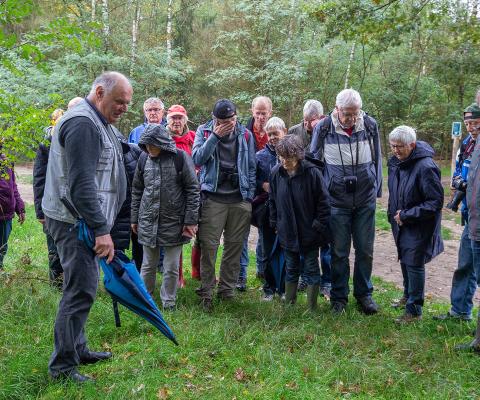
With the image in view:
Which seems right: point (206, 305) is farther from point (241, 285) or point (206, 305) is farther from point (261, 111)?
point (261, 111)

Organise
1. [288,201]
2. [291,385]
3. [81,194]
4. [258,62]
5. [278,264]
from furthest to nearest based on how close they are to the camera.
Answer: [258,62]
[278,264]
[288,201]
[291,385]
[81,194]

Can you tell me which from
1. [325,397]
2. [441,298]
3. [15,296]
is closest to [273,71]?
[441,298]

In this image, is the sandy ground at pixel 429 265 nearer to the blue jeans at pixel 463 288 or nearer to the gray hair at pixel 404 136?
the blue jeans at pixel 463 288

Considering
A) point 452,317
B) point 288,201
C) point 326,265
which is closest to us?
point 288,201

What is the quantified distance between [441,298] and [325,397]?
3.97 meters

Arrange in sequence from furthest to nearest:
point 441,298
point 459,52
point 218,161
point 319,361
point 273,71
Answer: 1. point 273,71
2. point 459,52
3. point 441,298
4. point 218,161
5. point 319,361

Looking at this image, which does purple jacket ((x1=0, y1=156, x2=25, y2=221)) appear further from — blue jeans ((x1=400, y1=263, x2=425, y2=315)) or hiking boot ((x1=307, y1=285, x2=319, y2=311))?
blue jeans ((x1=400, y1=263, x2=425, y2=315))

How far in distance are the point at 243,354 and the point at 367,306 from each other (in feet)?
6.38

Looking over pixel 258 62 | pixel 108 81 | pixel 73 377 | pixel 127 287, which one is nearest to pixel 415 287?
pixel 127 287

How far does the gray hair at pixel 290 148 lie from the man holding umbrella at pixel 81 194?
72.2 inches

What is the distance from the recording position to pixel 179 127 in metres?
5.88

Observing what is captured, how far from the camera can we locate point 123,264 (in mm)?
3486

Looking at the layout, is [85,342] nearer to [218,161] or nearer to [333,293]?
[218,161]

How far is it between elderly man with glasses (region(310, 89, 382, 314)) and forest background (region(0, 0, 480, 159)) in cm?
802
